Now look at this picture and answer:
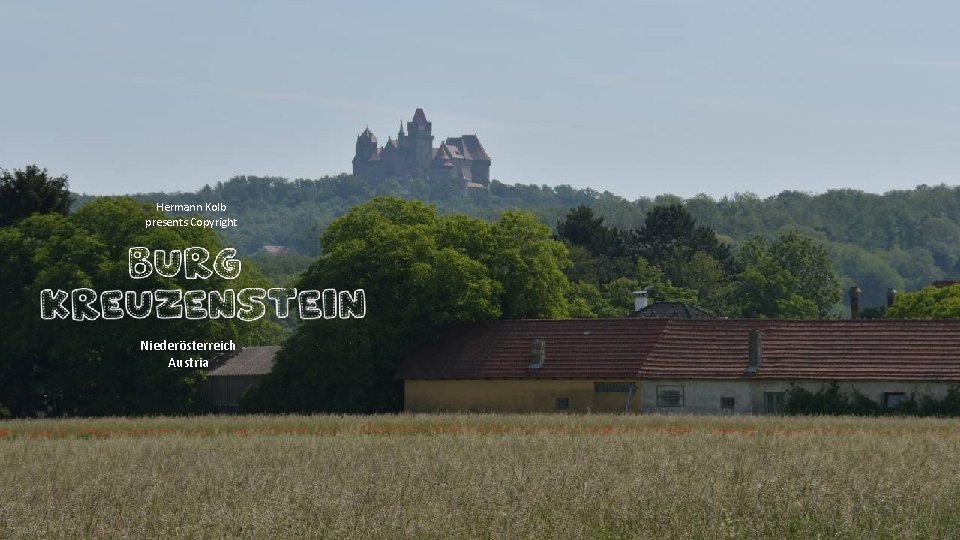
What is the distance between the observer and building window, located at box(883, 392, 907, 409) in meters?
55.6

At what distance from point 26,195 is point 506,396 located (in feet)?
84.6

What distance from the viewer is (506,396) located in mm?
59719

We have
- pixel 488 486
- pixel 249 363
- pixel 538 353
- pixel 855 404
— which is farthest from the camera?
pixel 249 363

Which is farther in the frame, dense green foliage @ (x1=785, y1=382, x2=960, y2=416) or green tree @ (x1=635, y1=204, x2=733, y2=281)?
green tree @ (x1=635, y1=204, x2=733, y2=281)

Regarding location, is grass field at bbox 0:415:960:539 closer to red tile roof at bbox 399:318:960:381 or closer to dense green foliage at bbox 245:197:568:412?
red tile roof at bbox 399:318:960:381

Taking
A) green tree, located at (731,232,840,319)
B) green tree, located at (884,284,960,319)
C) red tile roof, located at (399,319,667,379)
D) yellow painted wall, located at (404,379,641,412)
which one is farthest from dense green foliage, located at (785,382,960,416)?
green tree, located at (731,232,840,319)

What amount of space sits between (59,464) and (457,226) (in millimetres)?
39248

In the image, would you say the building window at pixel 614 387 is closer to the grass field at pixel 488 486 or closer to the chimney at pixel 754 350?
the chimney at pixel 754 350

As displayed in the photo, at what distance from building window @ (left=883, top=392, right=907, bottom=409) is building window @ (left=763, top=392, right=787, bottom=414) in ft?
10.9

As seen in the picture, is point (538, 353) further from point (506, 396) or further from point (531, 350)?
point (506, 396)

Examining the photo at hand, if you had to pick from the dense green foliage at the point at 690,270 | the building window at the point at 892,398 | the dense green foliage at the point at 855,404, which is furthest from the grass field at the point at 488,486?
the dense green foliage at the point at 690,270

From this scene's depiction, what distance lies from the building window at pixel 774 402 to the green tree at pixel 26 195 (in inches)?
1308

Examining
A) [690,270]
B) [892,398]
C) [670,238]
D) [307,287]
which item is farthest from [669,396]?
[670,238]

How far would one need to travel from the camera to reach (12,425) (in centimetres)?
4909
